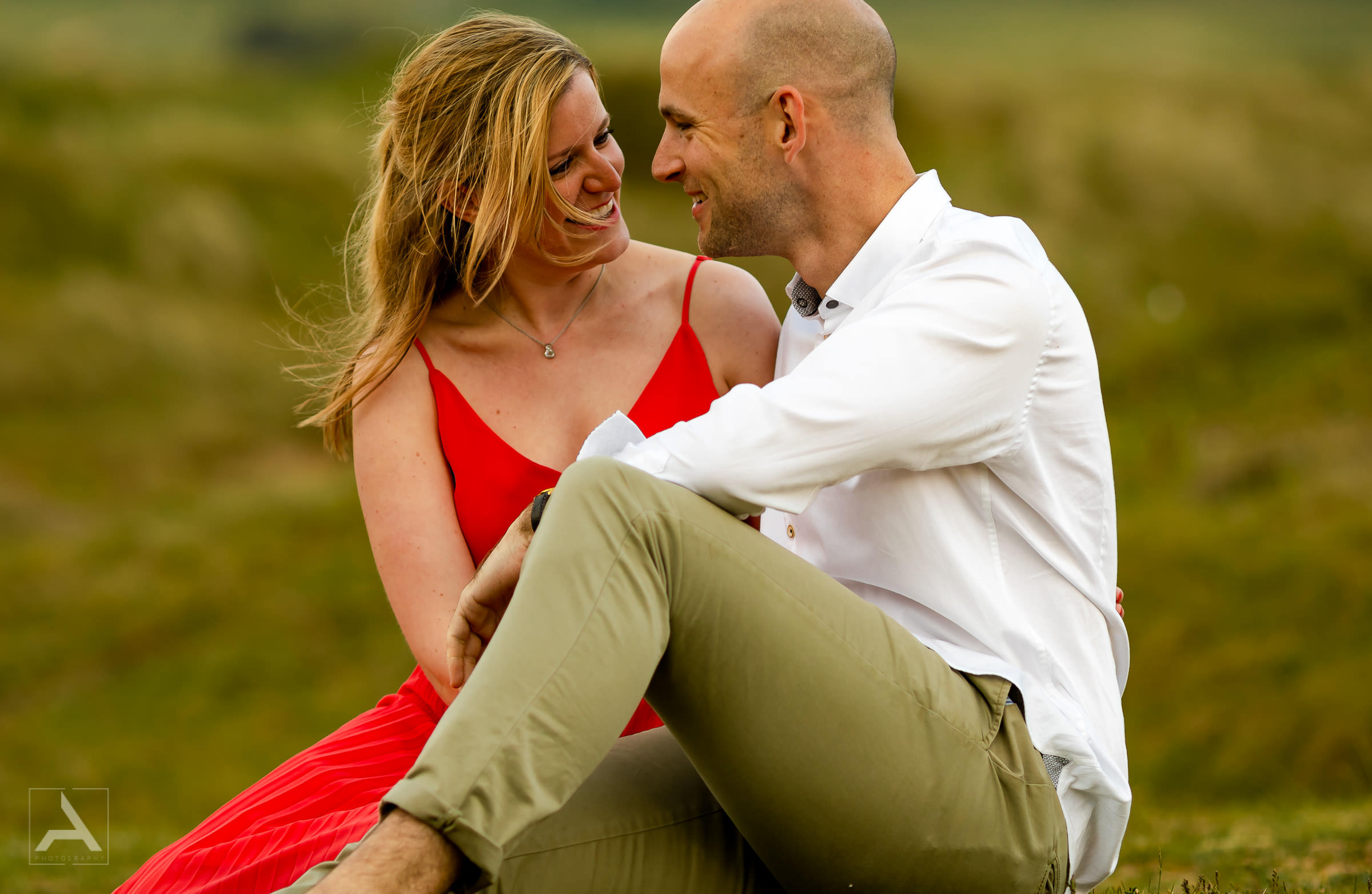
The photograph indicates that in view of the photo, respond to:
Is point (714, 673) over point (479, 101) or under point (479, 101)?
under

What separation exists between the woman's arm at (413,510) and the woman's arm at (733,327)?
2.36 ft

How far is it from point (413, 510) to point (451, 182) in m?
0.78

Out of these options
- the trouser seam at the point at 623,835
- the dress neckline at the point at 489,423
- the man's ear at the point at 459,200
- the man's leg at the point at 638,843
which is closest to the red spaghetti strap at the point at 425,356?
the dress neckline at the point at 489,423

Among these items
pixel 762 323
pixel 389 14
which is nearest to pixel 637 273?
→ pixel 762 323

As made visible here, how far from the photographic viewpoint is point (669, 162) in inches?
118

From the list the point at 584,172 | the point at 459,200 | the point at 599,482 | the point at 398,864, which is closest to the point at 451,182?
the point at 459,200

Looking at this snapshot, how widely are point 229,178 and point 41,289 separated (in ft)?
9.12

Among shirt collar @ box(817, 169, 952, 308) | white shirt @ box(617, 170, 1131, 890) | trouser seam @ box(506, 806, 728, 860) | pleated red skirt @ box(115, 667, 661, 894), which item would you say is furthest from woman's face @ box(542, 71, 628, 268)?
trouser seam @ box(506, 806, 728, 860)

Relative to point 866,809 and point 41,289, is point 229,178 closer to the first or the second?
point 41,289

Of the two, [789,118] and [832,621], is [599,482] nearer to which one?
[832,621]

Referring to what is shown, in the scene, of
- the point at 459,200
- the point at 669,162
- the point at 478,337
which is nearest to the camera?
the point at 669,162

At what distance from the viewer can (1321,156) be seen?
1703cm

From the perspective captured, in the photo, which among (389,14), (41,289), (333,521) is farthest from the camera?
(389,14)

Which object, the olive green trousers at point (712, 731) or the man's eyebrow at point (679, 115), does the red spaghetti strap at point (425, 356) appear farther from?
the olive green trousers at point (712, 731)
